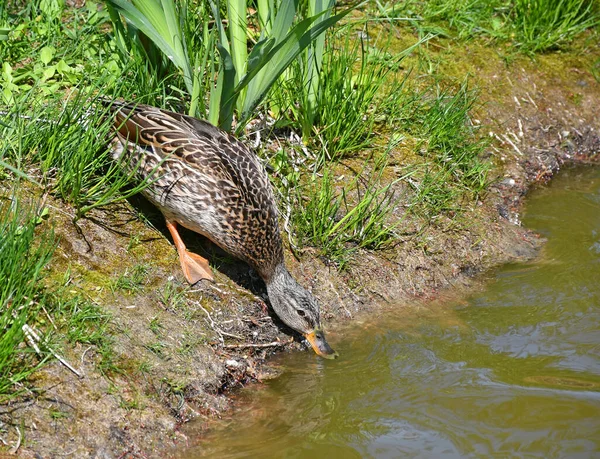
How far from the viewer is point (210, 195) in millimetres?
4871

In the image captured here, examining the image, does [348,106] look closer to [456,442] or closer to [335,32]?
[335,32]

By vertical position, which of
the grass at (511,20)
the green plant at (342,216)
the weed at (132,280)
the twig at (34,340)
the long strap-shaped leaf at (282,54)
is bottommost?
the twig at (34,340)

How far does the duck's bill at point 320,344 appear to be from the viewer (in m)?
4.92

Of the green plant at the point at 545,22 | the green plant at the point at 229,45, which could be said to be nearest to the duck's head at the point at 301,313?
the green plant at the point at 229,45

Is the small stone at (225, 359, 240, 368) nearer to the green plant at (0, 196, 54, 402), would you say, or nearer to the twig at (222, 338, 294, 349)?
the twig at (222, 338, 294, 349)

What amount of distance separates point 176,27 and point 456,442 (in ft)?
9.43

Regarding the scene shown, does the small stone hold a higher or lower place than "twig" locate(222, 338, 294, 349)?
lower

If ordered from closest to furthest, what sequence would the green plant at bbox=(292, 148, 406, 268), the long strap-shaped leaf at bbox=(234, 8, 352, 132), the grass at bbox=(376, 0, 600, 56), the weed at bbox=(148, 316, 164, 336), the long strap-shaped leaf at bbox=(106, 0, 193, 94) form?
the weed at bbox=(148, 316, 164, 336), the long strap-shaped leaf at bbox=(234, 8, 352, 132), the long strap-shaped leaf at bbox=(106, 0, 193, 94), the green plant at bbox=(292, 148, 406, 268), the grass at bbox=(376, 0, 600, 56)

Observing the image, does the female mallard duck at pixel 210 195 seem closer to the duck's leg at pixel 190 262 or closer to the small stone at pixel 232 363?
the duck's leg at pixel 190 262

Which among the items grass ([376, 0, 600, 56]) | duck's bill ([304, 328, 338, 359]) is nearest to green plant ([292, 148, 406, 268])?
duck's bill ([304, 328, 338, 359])

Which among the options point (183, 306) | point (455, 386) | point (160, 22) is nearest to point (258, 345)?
point (183, 306)

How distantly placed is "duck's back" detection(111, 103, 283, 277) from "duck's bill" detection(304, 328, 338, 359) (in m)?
0.46

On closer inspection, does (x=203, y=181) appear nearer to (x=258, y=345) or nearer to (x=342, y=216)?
(x=258, y=345)

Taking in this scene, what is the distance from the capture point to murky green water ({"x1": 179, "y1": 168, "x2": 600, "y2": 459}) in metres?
4.12
